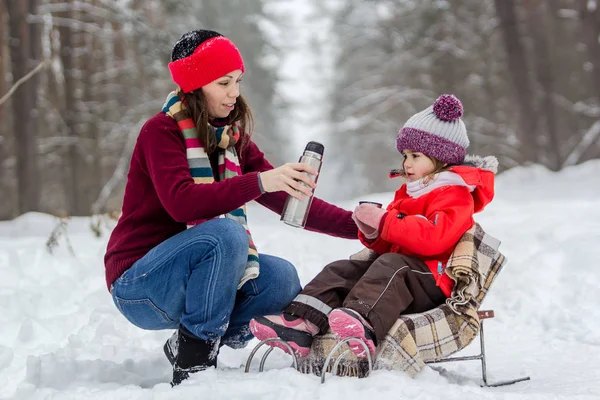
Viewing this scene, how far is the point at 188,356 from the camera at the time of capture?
8.61 feet

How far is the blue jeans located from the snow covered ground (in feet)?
0.86

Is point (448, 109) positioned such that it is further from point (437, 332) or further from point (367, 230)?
point (437, 332)

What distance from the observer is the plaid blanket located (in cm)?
252

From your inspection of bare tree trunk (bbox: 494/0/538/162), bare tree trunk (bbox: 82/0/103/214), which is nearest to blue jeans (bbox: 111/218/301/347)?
bare tree trunk (bbox: 494/0/538/162)

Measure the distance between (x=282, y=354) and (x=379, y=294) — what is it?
91 centimetres

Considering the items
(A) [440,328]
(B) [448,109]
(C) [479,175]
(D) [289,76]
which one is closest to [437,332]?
(A) [440,328]

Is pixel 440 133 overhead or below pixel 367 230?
overhead

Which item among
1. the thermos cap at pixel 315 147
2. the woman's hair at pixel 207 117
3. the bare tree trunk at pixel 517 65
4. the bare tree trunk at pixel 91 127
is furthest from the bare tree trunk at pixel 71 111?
the thermos cap at pixel 315 147

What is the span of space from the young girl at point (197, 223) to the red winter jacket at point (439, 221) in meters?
0.48

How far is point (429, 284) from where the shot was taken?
8.99 feet

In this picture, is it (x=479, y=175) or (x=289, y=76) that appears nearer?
(x=479, y=175)

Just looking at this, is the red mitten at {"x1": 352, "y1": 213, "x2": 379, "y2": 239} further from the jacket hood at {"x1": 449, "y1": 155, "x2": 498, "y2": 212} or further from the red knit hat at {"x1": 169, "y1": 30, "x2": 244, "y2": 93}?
the red knit hat at {"x1": 169, "y1": 30, "x2": 244, "y2": 93}

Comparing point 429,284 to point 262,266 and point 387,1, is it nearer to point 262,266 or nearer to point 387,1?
point 262,266

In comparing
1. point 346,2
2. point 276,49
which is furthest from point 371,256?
point 276,49
